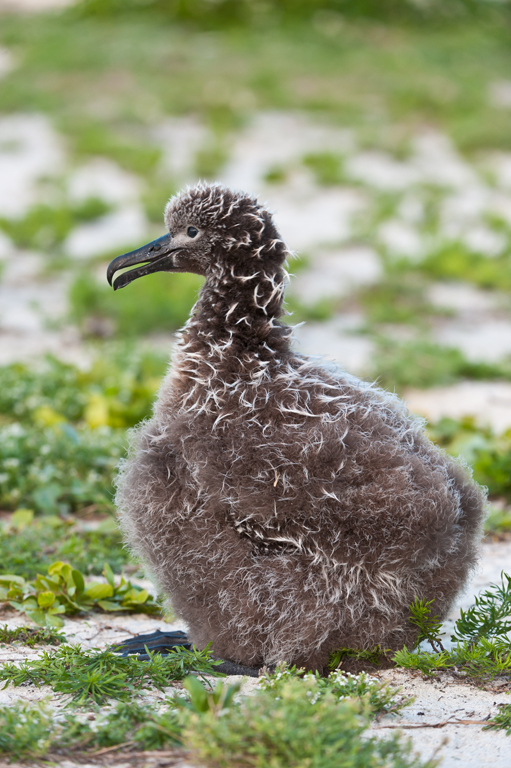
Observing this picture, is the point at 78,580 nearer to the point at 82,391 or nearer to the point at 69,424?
the point at 69,424

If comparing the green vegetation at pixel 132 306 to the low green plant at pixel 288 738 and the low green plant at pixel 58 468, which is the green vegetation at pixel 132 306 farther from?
the low green plant at pixel 288 738

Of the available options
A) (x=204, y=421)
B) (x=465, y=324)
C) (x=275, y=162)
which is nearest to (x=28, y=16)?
(x=275, y=162)

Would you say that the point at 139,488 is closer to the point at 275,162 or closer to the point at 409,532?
the point at 409,532

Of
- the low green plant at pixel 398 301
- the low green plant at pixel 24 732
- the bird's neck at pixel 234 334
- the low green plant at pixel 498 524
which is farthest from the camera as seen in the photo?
the low green plant at pixel 398 301

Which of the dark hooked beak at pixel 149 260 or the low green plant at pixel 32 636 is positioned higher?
the dark hooked beak at pixel 149 260

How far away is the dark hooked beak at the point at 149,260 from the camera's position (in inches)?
152

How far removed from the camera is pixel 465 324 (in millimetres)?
9219

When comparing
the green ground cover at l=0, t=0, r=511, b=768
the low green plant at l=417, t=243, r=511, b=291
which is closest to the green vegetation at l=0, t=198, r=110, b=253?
the green ground cover at l=0, t=0, r=511, b=768

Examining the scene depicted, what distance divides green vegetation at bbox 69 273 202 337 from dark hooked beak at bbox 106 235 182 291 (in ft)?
14.6

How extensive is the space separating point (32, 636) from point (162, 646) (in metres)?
0.56

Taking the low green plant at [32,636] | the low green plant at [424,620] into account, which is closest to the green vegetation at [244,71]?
the low green plant at [32,636]

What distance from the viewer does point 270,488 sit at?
334cm

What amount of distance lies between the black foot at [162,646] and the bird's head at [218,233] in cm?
155

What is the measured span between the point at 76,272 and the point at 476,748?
7324mm
